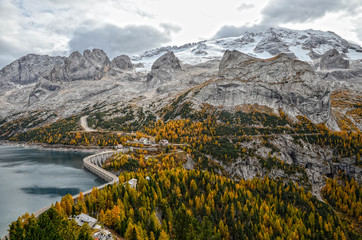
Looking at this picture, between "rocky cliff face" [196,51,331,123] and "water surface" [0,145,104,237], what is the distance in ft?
347

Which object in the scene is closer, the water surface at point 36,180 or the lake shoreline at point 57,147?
the water surface at point 36,180

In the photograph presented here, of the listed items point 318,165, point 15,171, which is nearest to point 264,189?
point 318,165

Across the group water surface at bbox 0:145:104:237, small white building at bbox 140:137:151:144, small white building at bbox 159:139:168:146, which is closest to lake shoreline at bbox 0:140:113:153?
water surface at bbox 0:145:104:237

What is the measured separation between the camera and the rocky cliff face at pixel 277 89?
467 feet

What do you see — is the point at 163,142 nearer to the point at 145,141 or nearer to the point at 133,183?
the point at 145,141

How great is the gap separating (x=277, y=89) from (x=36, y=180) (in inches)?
6275

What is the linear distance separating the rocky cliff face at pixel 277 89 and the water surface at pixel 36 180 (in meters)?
106

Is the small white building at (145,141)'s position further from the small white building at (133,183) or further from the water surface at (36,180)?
the small white building at (133,183)

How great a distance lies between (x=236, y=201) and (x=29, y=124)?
210 m

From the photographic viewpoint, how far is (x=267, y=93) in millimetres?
146875

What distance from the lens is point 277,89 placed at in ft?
482

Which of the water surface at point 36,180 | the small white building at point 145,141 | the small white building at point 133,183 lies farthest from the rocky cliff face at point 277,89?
the small white building at point 133,183

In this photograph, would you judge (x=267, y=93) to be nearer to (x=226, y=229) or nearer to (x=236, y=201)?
(x=236, y=201)

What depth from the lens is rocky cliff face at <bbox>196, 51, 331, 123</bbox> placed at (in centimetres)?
14225
